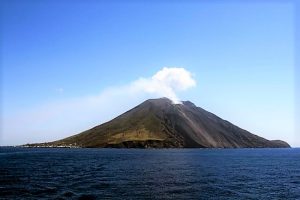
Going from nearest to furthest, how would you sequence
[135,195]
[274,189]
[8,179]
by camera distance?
[135,195]
[274,189]
[8,179]

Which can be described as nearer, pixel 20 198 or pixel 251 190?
pixel 20 198

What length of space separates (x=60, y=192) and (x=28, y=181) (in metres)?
18.2

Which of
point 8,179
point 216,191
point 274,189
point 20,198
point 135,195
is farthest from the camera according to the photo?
point 8,179

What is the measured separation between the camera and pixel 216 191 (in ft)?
229

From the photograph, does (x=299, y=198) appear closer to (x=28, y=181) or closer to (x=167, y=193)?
(x=167, y=193)

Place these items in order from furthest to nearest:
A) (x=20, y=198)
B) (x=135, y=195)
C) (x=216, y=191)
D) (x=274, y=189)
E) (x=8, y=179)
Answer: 1. (x=8, y=179)
2. (x=274, y=189)
3. (x=216, y=191)
4. (x=135, y=195)
5. (x=20, y=198)

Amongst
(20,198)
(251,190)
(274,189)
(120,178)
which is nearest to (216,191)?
(251,190)

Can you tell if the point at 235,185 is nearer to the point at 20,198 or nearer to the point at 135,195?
the point at 135,195

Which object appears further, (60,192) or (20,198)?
(60,192)

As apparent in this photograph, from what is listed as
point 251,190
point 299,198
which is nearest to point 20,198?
point 251,190

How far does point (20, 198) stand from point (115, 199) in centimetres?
1486

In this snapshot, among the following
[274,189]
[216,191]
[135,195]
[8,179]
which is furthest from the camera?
[8,179]

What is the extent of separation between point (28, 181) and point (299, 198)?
5372cm

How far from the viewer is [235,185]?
7900cm
